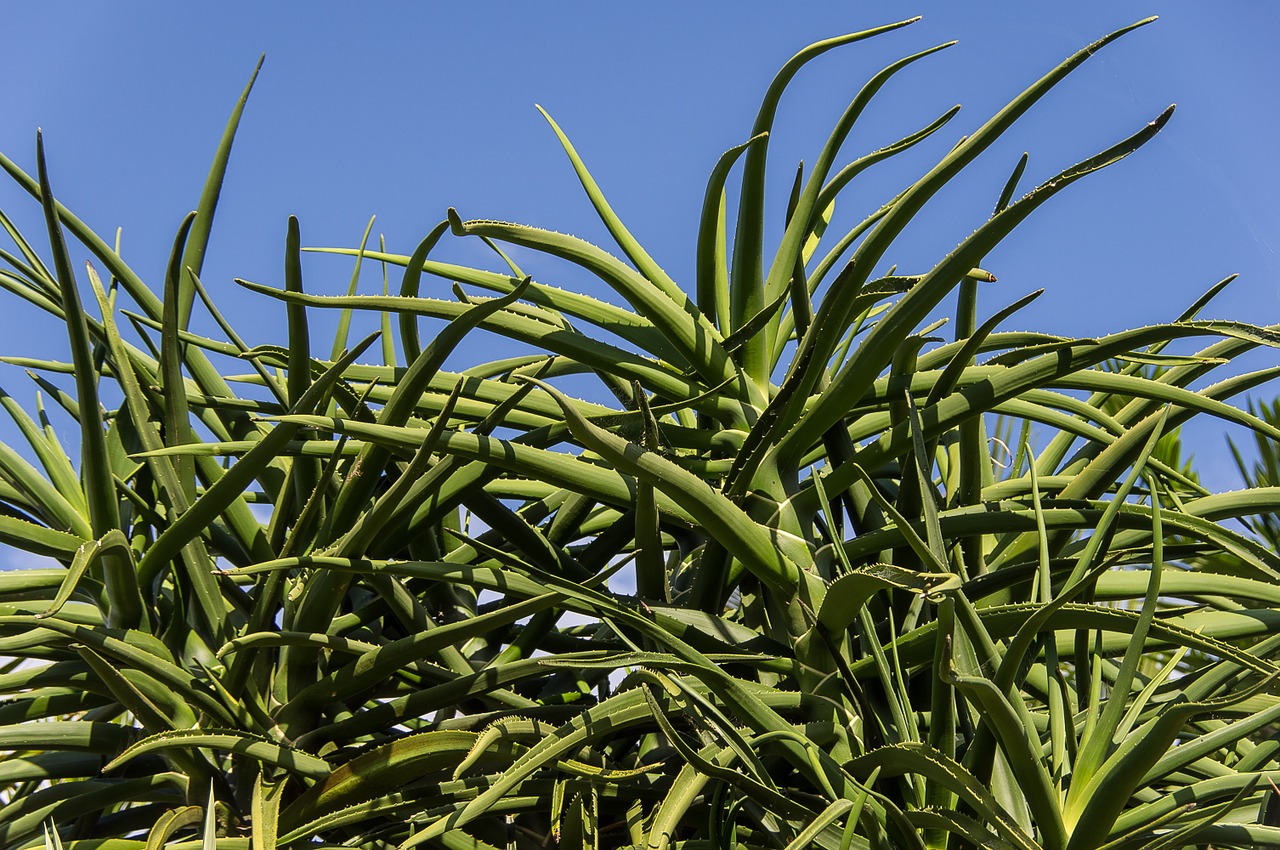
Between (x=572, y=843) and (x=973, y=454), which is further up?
(x=973, y=454)

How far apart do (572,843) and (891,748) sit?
0.63 feet

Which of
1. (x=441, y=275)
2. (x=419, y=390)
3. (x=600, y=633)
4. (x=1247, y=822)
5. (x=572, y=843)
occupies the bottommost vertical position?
(x=1247, y=822)

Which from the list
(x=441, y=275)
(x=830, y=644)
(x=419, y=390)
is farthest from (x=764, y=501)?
(x=441, y=275)

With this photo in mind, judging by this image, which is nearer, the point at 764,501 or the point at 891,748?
the point at 891,748

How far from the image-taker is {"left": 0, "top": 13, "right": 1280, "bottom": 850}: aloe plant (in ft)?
1.83

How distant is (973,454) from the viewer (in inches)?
29.3

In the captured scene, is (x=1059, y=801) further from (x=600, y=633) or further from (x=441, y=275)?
(x=441, y=275)

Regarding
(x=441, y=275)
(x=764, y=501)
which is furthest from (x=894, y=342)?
(x=441, y=275)

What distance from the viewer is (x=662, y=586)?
0.73 meters

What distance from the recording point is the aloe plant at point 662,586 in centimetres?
56

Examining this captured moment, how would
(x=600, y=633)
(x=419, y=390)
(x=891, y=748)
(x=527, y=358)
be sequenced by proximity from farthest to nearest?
(x=527, y=358), (x=600, y=633), (x=419, y=390), (x=891, y=748)

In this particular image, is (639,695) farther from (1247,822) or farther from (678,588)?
(1247,822)

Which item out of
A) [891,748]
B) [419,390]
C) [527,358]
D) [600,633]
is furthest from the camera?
[527,358]

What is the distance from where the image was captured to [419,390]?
2.16 feet
